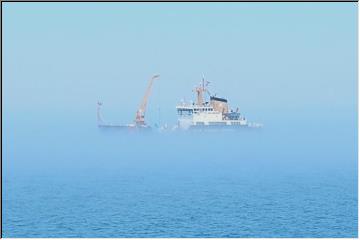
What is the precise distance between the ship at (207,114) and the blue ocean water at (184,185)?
168 millimetres

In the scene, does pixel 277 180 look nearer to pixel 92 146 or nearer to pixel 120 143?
pixel 120 143

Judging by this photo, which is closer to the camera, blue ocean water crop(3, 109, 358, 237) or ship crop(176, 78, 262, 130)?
blue ocean water crop(3, 109, 358, 237)

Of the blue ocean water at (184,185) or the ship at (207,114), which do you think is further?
the ship at (207,114)

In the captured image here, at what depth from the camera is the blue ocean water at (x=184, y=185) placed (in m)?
6.33

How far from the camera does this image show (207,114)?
8336mm

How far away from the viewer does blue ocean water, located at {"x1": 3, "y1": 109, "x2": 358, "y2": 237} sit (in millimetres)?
6328

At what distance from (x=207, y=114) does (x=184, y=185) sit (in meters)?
0.96

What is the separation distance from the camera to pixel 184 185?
8.34m

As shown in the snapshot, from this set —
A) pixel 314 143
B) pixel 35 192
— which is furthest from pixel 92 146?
pixel 314 143

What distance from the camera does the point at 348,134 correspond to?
11094mm

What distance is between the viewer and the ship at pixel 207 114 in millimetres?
8305

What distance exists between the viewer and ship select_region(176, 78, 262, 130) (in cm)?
830

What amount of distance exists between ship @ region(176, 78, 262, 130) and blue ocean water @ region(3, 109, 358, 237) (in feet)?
0.55

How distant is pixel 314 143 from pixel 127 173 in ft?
11.6
